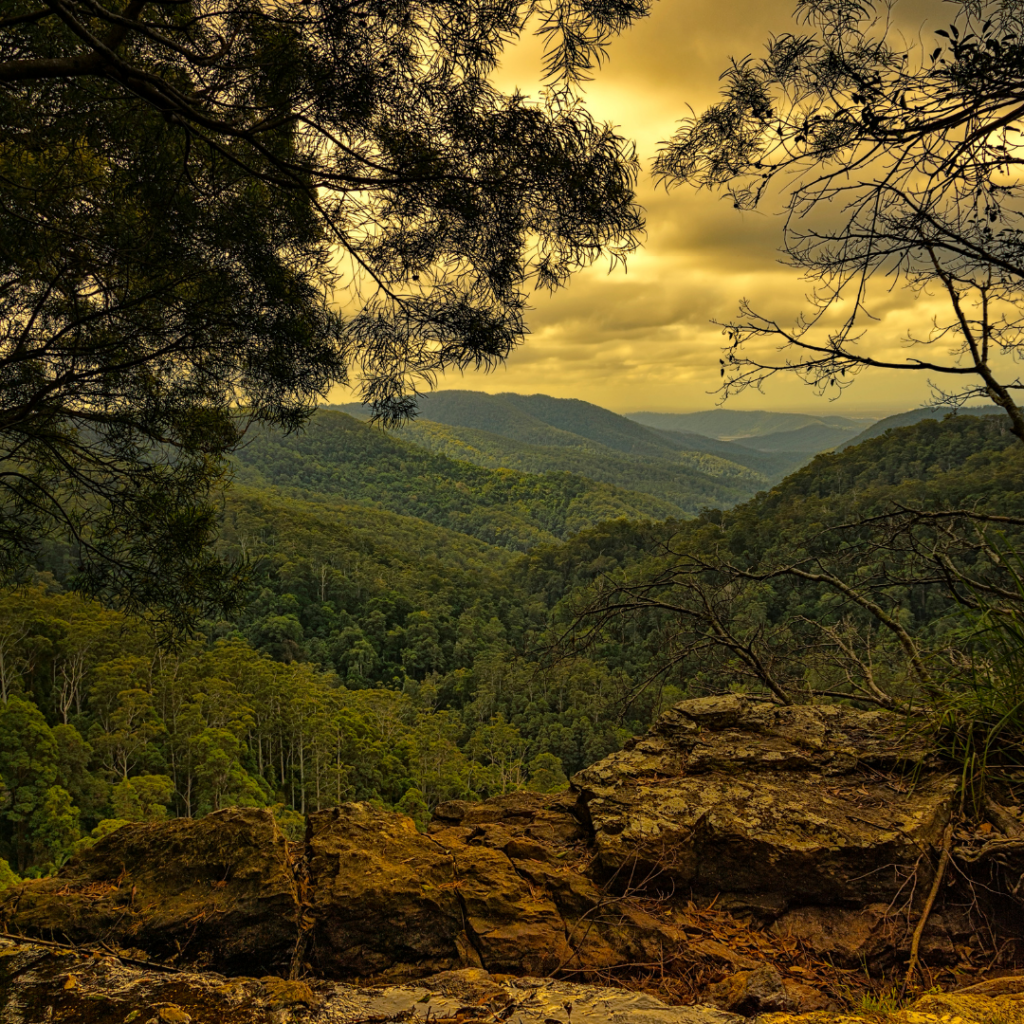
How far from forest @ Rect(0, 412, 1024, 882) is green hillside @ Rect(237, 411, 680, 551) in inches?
1332

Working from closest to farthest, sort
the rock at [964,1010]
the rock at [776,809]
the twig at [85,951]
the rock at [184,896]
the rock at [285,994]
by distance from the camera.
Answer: the rock at [964,1010] → the rock at [285,994] → the twig at [85,951] → the rock at [184,896] → the rock at [776,809]

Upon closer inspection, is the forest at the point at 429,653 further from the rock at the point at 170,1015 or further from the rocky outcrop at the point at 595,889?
the rock at the point at 170,1015

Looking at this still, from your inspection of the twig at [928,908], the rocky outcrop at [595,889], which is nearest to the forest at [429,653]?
the rocky outcrop at [595,889]

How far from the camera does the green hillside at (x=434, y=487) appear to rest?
125m

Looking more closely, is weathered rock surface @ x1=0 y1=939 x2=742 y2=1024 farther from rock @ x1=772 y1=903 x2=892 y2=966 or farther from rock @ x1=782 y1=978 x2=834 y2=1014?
rock @ x1=772 y1=903 x2=892 y2=966

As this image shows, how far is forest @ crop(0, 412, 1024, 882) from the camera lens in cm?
333

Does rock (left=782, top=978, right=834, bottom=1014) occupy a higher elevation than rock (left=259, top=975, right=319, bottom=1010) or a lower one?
lower

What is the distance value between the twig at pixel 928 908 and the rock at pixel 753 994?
1.00 feet

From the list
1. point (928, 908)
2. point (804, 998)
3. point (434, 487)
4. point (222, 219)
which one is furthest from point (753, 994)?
point (434, 487)

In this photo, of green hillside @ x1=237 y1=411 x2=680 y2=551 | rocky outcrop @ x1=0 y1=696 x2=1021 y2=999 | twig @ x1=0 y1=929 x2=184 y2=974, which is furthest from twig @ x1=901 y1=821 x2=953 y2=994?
green hillside @ x1=237 y1=411 x2=680 y2=551

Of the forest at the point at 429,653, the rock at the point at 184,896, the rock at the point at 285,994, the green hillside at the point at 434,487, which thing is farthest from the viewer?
the green hillside at the point at 434,487

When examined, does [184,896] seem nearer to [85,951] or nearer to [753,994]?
[85,951]

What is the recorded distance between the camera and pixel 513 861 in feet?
7.54

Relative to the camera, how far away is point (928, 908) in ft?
5.75
